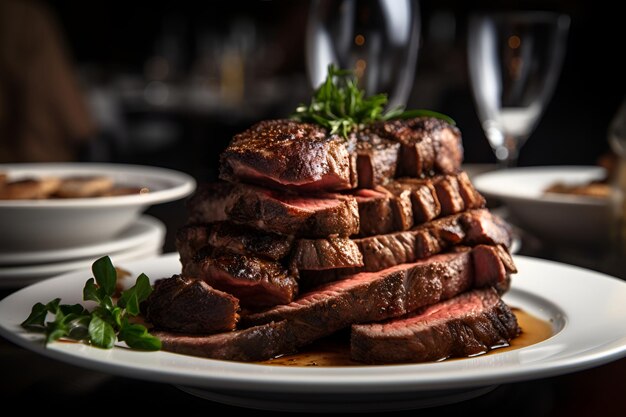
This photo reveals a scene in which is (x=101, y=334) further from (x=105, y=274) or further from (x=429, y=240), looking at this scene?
(x=429, y=240)

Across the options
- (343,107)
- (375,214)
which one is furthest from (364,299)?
(343,107)

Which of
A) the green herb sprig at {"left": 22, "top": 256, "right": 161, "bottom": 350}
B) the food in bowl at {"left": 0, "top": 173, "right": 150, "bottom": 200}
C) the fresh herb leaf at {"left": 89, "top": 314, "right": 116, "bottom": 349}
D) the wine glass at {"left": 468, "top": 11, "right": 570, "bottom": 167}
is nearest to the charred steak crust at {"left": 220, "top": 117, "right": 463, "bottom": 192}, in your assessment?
the green herb sprig at {"left": 22, "top": 256, "right": 161, "bottom": 350}

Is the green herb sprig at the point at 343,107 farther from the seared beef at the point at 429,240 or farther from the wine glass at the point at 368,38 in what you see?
the wine glass at the point at 368,38

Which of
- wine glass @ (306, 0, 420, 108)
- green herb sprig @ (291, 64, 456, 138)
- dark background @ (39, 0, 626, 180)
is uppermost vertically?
wine glass @ (306, 0, 420, 108)

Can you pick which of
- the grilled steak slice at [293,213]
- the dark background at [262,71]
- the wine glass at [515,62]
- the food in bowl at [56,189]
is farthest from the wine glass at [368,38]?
the dark background at [262,71]

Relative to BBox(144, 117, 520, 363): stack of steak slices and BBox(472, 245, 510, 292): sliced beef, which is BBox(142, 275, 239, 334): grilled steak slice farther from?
BBox(472, 245, 510, 292): sliced beef

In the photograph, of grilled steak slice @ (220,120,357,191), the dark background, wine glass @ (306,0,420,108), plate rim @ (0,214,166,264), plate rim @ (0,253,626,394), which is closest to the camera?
plate rim @ (0,253,626,394)

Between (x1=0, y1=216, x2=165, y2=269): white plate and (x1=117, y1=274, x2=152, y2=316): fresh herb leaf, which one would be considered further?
(x1=0, y1=216, x2=165, y2=269): white plate
